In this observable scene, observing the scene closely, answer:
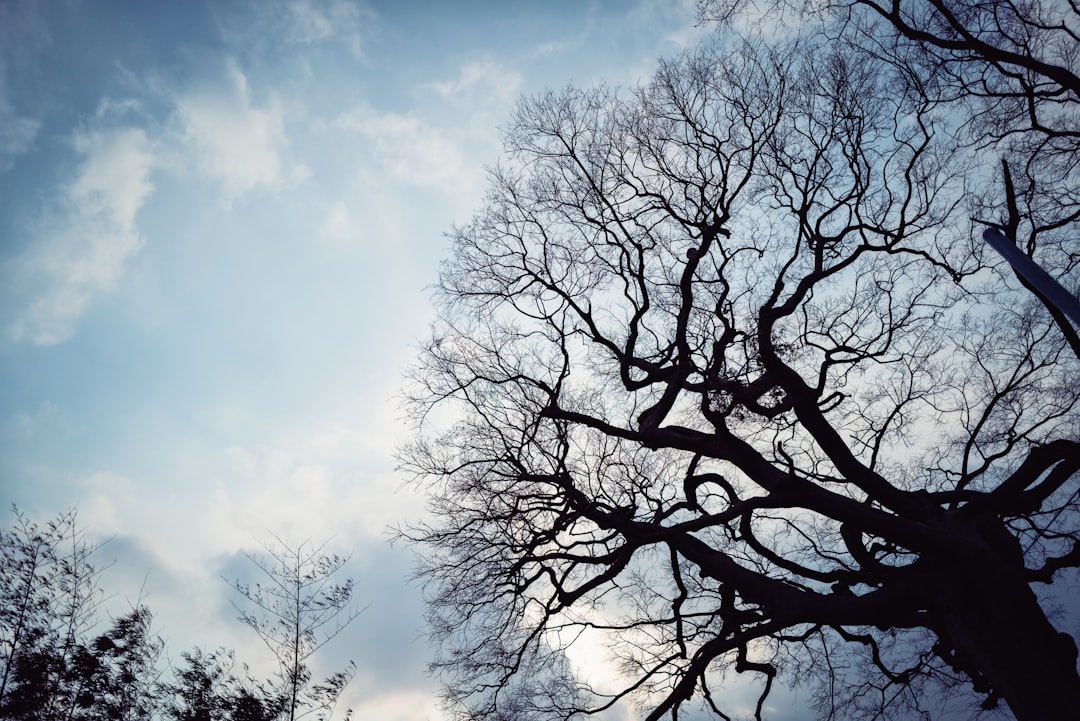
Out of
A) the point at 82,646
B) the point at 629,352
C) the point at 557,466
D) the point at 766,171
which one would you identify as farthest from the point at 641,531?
the point at 82,646

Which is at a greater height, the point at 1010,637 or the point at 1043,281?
the point at 1043,281

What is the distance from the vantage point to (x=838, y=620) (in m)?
7.08

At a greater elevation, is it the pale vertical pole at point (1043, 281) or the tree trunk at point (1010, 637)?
the pale vertical pole at point (1043, 281)

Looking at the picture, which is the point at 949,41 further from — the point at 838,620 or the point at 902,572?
the point at 838,620

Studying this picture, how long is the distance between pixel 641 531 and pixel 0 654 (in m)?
9.39

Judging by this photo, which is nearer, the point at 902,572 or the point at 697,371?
the point at 902,572

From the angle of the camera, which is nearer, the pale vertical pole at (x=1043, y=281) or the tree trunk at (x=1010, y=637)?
the pale vertical pole at (x=1043, y=281)

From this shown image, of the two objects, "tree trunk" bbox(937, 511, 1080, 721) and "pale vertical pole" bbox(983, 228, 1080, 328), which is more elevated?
"pale vertical pole" bbox(983, 228, 1080, 328)

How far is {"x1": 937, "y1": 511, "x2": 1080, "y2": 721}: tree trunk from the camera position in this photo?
5547 millimetres

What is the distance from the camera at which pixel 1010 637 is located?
19.5 ft

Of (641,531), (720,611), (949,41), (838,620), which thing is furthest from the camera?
(720,611)

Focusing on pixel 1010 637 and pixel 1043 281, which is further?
pixel 1010 637

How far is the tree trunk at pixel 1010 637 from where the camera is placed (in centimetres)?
555

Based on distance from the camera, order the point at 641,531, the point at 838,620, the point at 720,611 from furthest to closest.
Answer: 1. the point at 720,611
2. the point at 641,531
3. the point at 838,620
